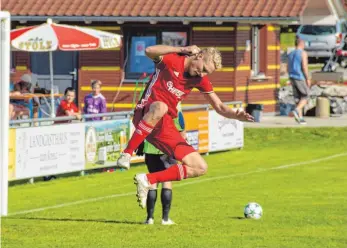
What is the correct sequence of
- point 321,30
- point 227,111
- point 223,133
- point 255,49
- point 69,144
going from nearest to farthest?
point 227,111 < point 69,144 < point 223,133 < point 255,49 < point 321,30

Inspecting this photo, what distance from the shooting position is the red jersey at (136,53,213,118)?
13.8 m

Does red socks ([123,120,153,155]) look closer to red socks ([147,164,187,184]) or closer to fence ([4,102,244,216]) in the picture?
red socks ([147,164,187,184])

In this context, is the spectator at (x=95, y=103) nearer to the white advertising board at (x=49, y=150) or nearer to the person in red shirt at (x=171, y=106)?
the white advertising board at (x=49, y=150)

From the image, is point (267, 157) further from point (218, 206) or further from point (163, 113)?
point (163, 113)

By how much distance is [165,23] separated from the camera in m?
34.7

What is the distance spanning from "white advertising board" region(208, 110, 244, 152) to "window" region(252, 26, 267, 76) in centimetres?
707

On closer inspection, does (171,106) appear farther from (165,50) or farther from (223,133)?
(223,133)

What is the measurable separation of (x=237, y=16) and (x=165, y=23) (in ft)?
8.15

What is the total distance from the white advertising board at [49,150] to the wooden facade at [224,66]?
1112cm

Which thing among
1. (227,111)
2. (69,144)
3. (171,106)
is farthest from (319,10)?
(171,106)

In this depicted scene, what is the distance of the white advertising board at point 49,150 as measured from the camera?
21609 millimetres

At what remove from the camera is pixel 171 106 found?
13969mm

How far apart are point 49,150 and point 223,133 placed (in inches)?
257

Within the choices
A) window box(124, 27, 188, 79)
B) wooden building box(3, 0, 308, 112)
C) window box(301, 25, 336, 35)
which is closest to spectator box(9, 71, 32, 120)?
wooden building box(3, 0, 308, 112)
